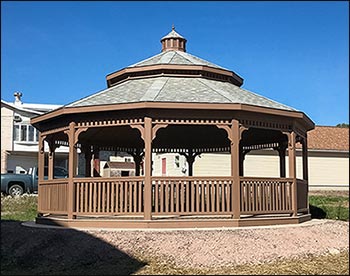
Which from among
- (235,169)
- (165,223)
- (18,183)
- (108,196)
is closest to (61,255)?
(108,196)

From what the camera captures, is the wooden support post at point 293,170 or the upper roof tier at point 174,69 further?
the upper roof tier at point 174,69

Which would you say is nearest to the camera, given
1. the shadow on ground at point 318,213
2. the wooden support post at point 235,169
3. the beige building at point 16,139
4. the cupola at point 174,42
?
the wooden support post at point 235,169

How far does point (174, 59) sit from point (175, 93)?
3.08 metres

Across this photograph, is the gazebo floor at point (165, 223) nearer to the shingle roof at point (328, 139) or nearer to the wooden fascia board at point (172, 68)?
the wooden fascia board at point (172, 68)

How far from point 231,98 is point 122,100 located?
2759mm

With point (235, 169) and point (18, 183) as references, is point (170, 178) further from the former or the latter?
point (18, 183)

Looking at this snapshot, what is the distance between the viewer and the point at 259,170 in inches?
1256

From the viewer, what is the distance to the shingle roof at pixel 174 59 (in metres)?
16.1

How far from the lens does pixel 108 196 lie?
1273cm

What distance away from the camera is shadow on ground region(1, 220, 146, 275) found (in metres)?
9.61

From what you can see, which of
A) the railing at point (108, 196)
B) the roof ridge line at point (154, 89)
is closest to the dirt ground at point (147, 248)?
the railing at point (108, 196)

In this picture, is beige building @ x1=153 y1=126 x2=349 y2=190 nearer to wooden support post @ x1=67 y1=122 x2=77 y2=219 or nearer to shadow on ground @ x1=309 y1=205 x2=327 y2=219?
shadow on ground @ x1=309 y1=205 x2=327 y2=219

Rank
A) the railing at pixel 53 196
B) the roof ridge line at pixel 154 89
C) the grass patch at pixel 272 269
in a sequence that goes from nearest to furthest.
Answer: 1. the grass patch at pixel 272 269
2. the roof ridge line at pixel 154 89
3. the railing at pixel 53 196

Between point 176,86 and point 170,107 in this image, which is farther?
point 176,86
